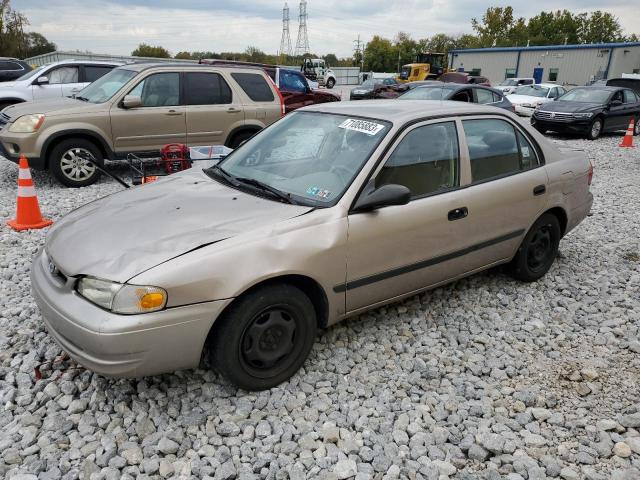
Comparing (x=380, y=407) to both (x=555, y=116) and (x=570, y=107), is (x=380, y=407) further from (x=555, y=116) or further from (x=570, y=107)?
(x=570, y=107)

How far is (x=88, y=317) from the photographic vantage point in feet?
8.25

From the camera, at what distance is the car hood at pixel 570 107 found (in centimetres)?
1498

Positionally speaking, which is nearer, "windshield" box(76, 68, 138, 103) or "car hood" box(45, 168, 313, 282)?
"car hood" box(45, 168, 313, 282)

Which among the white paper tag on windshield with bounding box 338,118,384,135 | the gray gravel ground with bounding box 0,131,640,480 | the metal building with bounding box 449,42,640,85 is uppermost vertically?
the metal building with bounding box 449,42,640,85

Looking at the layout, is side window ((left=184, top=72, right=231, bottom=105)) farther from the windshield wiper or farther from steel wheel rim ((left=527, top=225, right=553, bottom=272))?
steel wheel rim ((left=527, top=225, right=553, bottom=272))

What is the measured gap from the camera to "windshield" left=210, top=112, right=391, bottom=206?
3.28 meters

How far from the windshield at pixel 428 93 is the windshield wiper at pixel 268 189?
971 cm

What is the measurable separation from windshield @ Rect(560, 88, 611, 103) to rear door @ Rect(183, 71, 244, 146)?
12.1 metres

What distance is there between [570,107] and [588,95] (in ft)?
4.76

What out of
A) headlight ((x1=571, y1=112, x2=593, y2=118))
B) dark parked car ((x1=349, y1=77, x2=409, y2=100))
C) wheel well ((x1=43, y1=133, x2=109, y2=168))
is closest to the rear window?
wheel well ((x1=43, y1=133, x2=109, y2=168))

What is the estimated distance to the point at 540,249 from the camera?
4.64 m

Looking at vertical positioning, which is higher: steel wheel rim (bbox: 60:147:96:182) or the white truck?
the white truck

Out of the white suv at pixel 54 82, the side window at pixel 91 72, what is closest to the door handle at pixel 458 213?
the white suv at pixel 54 82

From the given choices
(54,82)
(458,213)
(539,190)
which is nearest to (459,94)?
(539,190)
